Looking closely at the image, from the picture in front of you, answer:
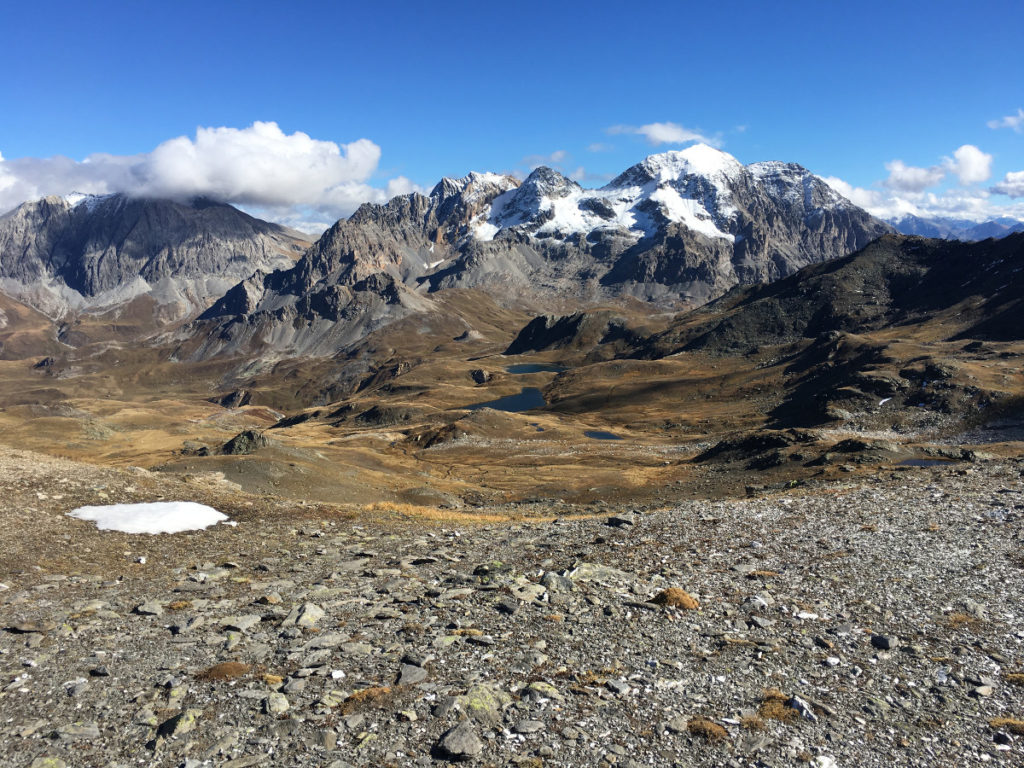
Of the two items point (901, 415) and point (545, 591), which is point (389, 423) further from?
point (545, 591)

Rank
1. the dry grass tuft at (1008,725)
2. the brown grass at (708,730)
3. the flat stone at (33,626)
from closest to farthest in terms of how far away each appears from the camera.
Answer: the brown grass at (708,730), the dry grass tuft at (1008,725), the flat stone at (33,626)

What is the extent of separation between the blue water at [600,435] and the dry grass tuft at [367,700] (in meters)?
120

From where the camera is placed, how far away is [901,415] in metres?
94.8

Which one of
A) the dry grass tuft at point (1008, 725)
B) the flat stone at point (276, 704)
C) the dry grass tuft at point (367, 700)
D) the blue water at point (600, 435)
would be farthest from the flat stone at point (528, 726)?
the blue water at point (600, 435)

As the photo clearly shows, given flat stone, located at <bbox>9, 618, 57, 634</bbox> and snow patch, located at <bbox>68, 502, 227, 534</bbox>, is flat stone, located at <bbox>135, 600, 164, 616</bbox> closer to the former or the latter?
flat stone, located at <bbox>9, 618, 57, 634</bbox>

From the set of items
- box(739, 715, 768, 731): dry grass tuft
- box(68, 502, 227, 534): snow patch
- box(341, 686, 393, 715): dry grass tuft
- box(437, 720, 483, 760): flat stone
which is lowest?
box(68, 502, 227, 534): snow patch

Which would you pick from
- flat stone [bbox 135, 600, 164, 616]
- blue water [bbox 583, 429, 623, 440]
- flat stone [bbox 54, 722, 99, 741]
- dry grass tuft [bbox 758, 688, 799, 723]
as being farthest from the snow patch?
blue water [bbox 583, 429, 623, 440]

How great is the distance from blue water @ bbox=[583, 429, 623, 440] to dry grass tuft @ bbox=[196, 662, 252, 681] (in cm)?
11983

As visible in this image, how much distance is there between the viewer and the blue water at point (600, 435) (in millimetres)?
133363

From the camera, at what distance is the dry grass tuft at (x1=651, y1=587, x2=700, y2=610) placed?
64.5 feet

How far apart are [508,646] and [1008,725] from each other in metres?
11.9

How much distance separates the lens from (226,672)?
14578mm

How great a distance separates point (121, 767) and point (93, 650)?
588cm

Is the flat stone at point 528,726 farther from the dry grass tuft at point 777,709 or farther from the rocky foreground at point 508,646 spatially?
the dry grass tuft at point 777,709
